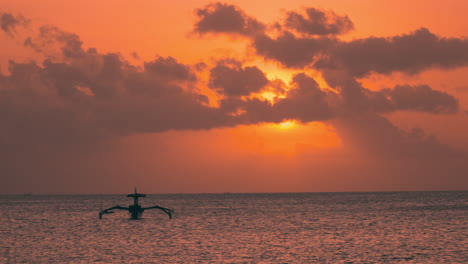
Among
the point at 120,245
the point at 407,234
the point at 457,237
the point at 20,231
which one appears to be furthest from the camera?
the point at 20,231

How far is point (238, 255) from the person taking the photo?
6341cm

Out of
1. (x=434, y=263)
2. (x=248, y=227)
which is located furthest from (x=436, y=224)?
(x=434, y=263)

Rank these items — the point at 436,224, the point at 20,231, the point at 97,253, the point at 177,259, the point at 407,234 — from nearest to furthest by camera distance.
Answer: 1. the point at 177,259
2. the point at 97,253
3. the point at 407,234
4. the point at 20,231
5. the point at 436,224

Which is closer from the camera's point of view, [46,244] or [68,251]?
[68,251]

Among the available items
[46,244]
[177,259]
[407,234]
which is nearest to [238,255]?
[177,259]

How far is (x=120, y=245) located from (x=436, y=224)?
173 feet

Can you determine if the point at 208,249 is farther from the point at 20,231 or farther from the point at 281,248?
the point at 20,231

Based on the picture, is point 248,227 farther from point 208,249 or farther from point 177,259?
point 177,259

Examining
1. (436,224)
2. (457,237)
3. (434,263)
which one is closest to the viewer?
(434,263)

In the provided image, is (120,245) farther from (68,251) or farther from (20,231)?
(20,231)

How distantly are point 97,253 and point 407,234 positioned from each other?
131 ft

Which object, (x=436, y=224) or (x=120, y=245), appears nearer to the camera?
(x=120, y=245)

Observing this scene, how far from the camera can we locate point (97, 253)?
65.8m

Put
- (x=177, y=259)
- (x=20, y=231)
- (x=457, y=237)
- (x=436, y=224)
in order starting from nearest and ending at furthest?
(x=177, y=259), (x=457, y=237), (x=20, y=231), (x=436, y=224)
